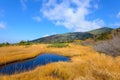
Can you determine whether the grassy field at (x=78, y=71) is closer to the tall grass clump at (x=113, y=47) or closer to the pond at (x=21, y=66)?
the tall grass clump at (x=113, y=47)

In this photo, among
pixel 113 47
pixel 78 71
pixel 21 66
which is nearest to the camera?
pixel 78 71

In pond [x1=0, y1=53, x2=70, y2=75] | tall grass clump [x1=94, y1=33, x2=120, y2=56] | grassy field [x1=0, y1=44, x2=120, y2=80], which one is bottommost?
pond [x1=0, y1=53, x2=70, y2=75]

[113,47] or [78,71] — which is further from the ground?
[113,47]

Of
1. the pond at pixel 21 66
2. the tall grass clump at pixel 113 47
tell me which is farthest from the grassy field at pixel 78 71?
the pond at pixel 21 66

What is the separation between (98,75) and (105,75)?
412mm

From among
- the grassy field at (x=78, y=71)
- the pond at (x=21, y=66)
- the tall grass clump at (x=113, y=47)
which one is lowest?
the pond at (x=21, y=66)

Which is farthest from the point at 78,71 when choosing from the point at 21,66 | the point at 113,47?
the point at 113,47

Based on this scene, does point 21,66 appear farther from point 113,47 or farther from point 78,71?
point 113,47

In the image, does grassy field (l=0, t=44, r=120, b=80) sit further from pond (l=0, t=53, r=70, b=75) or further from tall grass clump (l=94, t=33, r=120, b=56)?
pond (l=0, t=53, r=70, b=75)

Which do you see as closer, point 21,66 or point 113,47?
point 21,66

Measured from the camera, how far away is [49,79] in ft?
39.2

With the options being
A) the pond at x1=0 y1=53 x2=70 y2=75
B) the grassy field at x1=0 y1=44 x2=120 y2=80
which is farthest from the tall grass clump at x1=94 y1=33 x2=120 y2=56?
the pond at x1=0 y1=53 x2=70 y2=75

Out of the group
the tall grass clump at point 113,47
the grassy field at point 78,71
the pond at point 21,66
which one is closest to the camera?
the grassy field at point 78,71

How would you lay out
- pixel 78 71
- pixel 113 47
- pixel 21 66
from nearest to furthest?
pixel 78 71 < pixel 21 66 < pixel 113 47
